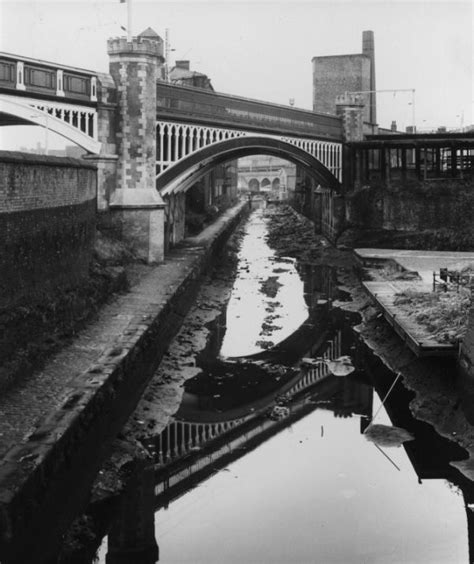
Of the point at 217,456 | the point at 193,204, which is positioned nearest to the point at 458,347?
the point at 217,456

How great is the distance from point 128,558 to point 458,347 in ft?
25.9

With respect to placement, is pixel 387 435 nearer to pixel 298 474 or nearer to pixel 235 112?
pixel 298 474

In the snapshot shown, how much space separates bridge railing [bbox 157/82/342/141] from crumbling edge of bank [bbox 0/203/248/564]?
13.3 metres

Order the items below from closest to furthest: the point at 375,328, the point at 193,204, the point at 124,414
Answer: the point at 124,414, the point at 375,328, the point at 193,204

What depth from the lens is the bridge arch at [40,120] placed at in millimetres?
21969

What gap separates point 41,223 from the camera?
Answer: 16.1 m

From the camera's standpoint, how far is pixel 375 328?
21.8 m

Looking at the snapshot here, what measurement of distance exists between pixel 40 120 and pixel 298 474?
1476cm

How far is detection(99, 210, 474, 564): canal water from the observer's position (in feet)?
33.5

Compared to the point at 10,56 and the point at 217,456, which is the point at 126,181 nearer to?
the point at 10,56

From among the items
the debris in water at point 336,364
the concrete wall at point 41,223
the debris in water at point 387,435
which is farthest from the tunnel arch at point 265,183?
the debris in water at point 387,435

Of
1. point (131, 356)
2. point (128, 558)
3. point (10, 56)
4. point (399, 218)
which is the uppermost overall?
point (10, 56)

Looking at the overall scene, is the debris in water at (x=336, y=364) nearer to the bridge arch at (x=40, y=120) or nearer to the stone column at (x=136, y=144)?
the bridge arch at (x=40, y=120)

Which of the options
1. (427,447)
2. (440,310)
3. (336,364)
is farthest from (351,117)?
(427,447)
